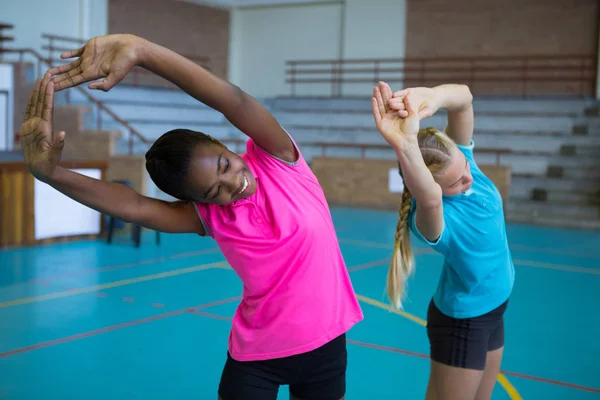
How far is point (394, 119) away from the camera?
1.99 meters

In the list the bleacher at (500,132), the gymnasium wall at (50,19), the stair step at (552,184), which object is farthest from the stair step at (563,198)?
the gymnasium wall at (50,19)

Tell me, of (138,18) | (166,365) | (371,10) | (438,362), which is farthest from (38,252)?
(371,10)

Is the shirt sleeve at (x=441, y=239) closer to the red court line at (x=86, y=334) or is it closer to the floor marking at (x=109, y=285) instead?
the red court line at (x=86, y=334)

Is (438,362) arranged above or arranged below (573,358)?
above

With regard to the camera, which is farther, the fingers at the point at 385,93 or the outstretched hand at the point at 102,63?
the fingers at the point at 385,93

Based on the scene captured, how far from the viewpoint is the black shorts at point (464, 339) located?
97.5 inches

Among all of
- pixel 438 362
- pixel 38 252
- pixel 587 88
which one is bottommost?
pixel 38 252

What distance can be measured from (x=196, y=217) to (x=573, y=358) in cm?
351

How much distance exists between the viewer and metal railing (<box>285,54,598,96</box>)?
1684 cm

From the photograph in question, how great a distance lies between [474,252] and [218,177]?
1.05 metres

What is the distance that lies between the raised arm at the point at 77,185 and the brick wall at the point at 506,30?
16461mm

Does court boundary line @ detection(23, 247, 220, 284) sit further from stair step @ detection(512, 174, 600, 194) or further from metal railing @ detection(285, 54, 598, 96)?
metal railing @ detection(285, 54, 598, 96)

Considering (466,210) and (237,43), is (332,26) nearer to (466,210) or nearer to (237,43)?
(237,43)

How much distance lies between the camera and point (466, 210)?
246 cm
